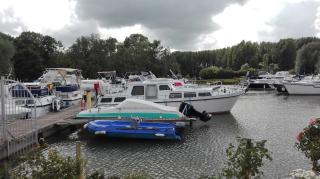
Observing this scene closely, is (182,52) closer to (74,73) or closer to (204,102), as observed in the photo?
(74,73)

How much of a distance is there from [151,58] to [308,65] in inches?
1731

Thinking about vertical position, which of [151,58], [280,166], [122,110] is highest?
[151,58]

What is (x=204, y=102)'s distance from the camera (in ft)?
115

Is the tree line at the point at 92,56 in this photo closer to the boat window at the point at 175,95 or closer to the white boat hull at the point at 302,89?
the boat window at the point at 175,95

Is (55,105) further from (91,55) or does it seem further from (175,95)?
(91,55)

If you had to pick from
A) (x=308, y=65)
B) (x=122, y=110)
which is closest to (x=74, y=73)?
(x=122, y=110)

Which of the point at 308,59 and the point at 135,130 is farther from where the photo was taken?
the point at 308,59

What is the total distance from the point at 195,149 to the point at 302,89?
140 ft

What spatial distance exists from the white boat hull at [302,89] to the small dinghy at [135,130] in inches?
1592

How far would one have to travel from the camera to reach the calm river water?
59.8 ft

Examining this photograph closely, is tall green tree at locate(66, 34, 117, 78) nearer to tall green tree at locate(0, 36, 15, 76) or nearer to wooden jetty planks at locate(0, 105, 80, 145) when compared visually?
tall green tree at locate(0, 36, 15, 76)

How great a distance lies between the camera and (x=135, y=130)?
24.4 metres

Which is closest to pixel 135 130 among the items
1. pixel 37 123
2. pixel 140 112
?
pixel 140 112

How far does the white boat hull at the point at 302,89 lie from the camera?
59.2 metres
